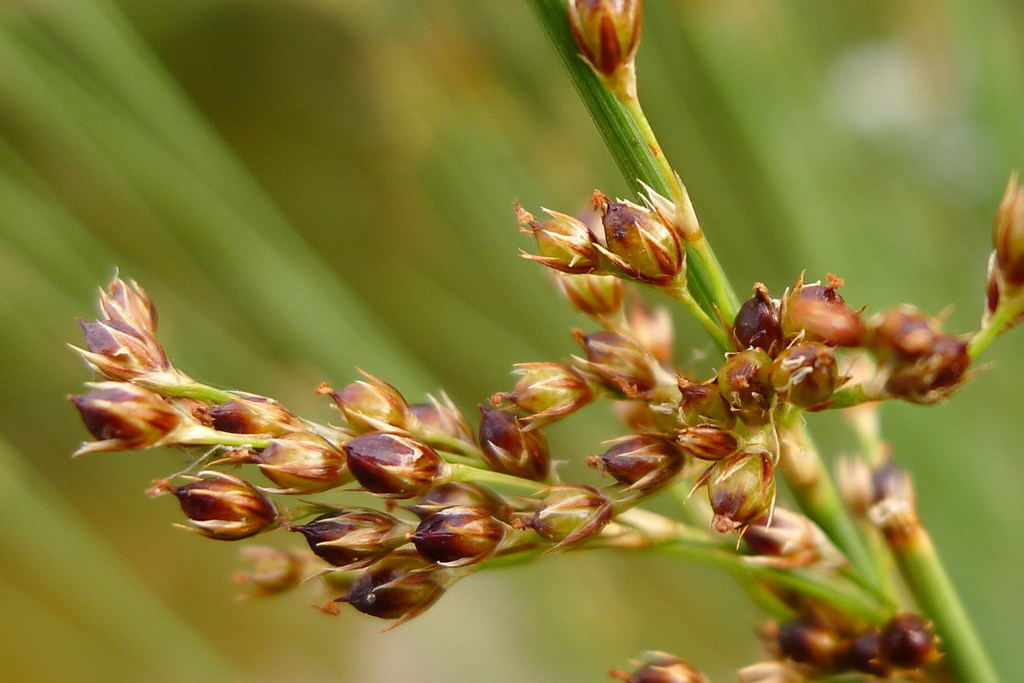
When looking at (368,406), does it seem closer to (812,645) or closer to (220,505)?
(220,505)

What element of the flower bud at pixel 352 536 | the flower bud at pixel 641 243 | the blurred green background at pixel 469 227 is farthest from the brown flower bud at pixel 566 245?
the blurred green background at pixel 469 227

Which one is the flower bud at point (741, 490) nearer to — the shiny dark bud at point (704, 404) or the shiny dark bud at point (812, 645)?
the shiny dark bud at point (704, 404)

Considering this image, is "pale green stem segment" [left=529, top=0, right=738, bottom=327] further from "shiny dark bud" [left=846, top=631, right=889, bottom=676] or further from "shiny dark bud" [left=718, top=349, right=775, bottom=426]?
"shiny dark bud" [left=846, top=631, right=889, bottom=676]

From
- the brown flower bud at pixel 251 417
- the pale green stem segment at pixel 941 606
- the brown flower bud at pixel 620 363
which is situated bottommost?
the pale green stem segment at pixel 941 606

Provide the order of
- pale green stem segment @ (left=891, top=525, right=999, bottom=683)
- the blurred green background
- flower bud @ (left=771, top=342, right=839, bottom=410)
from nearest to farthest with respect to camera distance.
Result: flower bud @ (left=771, top=342, right=839, bottom=410) < pale green stem segment @ (left=891, top=525, right=999, bottom=683) < the blurred green background

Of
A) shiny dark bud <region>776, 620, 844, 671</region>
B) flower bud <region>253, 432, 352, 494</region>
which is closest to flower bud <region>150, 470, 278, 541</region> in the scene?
flower bud <region>253, 432, 352, 494</region>
